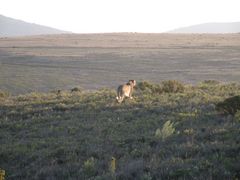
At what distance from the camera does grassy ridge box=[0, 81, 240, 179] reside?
10070 mm

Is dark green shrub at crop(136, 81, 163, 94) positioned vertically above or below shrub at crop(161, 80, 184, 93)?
below

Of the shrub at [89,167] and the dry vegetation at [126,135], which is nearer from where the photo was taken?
the dry vegetation at [126,135]

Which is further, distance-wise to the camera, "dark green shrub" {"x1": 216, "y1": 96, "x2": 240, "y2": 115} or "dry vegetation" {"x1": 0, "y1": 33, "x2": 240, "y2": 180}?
"dark green shrub" {"x1": 216, "y1": 96, "x2": 240, "y2": 115}

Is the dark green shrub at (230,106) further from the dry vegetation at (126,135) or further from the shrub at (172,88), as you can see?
the shrub at (172,88)

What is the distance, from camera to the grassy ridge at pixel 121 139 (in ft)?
33.0

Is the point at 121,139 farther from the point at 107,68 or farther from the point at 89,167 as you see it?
the point at 107,68

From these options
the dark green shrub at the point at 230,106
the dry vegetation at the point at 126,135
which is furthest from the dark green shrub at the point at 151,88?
the dark green shrub at the point at 230,106

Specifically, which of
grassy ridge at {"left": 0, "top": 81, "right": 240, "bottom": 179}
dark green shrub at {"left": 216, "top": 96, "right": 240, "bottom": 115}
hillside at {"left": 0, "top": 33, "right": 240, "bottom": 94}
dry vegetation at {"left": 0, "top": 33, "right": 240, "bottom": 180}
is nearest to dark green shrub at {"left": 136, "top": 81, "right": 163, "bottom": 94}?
dry vegetation at {"left": 0, "top": 33, "right": 240, "bottom": 180}

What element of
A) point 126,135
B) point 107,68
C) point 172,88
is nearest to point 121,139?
point 126,135

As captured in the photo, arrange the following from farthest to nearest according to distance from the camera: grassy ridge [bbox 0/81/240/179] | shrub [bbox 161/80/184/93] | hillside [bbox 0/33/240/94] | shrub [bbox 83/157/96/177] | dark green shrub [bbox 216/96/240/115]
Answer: hillside [bbox 0/33/240/94], shrub [bbox 161/80/184/93], dark green shrub [bbox 216/96/240/115], shrub [bbox 83/157/96/177], grassy ridge [bbox 0/81/240/179]

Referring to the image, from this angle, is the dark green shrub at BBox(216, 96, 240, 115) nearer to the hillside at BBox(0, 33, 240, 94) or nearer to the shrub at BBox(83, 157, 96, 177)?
the shrub at BBox(83, 157, 96, 177)

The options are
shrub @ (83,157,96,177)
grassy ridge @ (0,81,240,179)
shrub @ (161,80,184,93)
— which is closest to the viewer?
grassy ridge @ (0,81,240,179)

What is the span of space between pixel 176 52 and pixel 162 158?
61.9 m

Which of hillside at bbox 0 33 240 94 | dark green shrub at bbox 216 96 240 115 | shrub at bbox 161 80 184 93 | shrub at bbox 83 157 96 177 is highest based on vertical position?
dark green shrub at bbox 216 96 240 115
